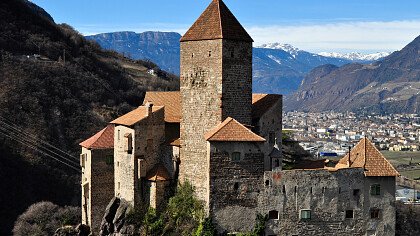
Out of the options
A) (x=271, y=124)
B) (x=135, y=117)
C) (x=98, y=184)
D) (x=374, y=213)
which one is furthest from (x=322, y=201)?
(x=98, y=184)

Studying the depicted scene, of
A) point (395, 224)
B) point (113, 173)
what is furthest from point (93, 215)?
point (395, 224)

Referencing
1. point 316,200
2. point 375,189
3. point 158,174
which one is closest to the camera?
point 316,200

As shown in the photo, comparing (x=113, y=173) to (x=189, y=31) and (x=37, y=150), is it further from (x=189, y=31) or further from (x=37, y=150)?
(x=37, y=150)

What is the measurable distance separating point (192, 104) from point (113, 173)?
10989mm

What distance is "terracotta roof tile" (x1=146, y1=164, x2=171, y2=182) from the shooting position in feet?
138

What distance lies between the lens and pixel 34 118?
85000 mm

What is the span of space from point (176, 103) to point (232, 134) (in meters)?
8.91

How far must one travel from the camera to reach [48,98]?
92.1m

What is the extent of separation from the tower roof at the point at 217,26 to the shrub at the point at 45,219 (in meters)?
23.1

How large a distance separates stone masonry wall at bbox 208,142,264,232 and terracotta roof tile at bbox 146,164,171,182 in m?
5.54

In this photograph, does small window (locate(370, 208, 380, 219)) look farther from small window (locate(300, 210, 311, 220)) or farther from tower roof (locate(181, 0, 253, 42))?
tower roof (locate(181, 0, 253, 42))

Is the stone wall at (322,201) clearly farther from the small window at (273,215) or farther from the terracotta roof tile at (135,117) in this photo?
the terracotta roof tile at (135,117)

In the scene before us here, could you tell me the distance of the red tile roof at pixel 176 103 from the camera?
44.1 m

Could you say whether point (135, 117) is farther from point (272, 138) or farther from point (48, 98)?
point (48, 98)
